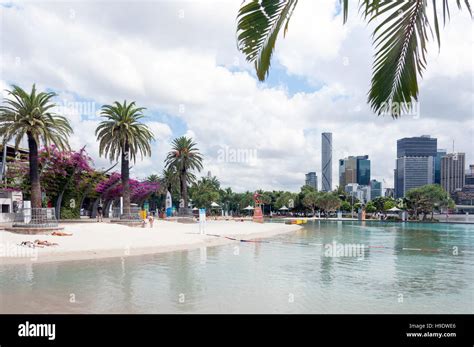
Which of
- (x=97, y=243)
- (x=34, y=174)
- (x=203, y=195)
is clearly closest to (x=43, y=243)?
(x=97, y=243)

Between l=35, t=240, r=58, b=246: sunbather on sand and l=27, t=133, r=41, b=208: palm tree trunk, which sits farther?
l=27, t=133, r=41, b=208: palm tree trunk

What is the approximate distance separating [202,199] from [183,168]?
32.1m

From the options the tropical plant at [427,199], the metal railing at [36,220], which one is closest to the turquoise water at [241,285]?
the metal railing at [36,220]

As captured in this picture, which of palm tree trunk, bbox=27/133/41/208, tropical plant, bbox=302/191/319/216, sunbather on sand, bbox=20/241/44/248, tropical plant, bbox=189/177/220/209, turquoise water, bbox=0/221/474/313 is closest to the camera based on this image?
turquoise water, bbox=0/221/474/313

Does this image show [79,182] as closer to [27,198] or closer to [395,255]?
[27,198]

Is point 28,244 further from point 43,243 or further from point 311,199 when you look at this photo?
point 311,199

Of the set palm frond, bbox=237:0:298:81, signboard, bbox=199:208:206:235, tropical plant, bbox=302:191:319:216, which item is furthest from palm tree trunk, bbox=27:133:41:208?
tropical plant, bbox=302:191:319:216

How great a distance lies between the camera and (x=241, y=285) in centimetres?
1562

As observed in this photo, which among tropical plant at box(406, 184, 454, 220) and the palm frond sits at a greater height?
the palm frond

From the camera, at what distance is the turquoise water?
12.4 m

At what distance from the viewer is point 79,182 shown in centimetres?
4434

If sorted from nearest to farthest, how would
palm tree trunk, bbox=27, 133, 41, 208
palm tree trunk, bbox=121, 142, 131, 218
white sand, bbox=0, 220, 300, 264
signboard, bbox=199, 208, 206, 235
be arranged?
white sand, bbox=0, 220, 300, 264 → palm tree trunk, bbox=27, 133, 41, 208 → signboard, bbox=199, 208, 206, 235 → palm tree trunk, bbox=121, 142, 131, 218

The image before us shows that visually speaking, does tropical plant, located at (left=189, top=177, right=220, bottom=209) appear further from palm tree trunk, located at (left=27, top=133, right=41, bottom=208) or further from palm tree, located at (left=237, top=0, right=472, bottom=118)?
palm tree, located at (left=237, top=0, right=472, bottom=118)
